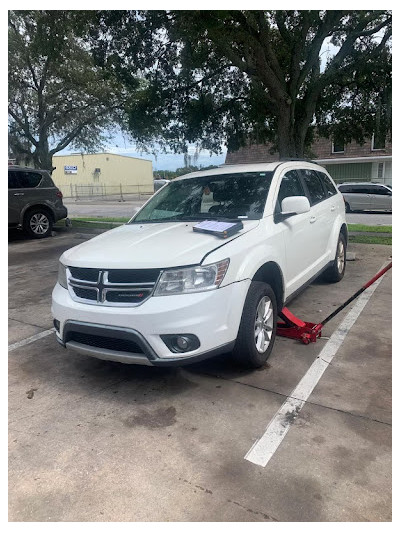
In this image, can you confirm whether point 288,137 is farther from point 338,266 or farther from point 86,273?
point 86,273

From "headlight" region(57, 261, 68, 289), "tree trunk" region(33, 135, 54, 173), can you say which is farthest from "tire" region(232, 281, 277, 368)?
"tree trunk" region(33, 135, 54, 173)

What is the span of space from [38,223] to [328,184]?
27.4 feet

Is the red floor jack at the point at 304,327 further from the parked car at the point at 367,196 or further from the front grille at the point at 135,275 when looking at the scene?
the parked car at the point at 367,196

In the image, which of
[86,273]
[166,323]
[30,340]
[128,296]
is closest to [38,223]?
[30,340]

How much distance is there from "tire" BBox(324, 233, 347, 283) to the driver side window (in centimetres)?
146

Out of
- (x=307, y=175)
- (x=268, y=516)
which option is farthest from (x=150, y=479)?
(x=307, y=175)

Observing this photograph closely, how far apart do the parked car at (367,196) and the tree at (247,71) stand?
7.92 metres

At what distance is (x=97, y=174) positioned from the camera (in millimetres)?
54094

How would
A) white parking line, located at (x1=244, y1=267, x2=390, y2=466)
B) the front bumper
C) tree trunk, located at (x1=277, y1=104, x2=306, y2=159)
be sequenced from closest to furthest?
white parking line, located at (x1=244, y1=267, x2=390, y2=466), the front bumper, tree trunk, located at (x1=277, y1=104, x2=306, y2=159)

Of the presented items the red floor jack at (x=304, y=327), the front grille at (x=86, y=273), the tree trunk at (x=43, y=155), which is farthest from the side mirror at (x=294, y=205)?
the tree trunk at (x=43, y=155)

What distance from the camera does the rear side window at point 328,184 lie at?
5.75 metres

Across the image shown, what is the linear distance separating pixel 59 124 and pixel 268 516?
1959cm

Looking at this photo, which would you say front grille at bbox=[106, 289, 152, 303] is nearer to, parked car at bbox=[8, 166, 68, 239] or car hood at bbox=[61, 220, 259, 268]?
car hood at bbox=[61, 220, 259, 268]

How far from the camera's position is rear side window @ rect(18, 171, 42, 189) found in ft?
36.0
